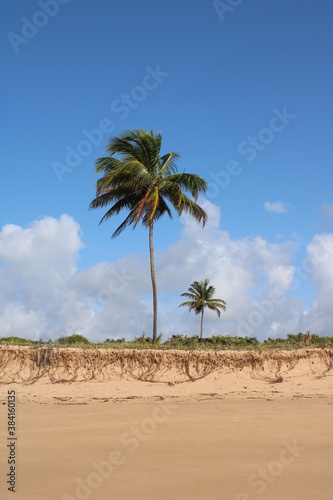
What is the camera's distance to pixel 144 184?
62.2 ft

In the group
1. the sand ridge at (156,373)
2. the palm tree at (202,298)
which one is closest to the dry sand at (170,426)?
the sand ridge at (156,373)

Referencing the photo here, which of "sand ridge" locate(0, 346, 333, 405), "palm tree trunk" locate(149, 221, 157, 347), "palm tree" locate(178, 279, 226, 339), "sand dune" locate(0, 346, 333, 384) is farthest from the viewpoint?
"palm tree" locate(178, 279, 226, 339)

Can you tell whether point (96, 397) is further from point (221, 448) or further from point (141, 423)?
point (221, 448)

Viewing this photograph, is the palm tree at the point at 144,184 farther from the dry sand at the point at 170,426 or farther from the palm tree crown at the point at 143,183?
the dry sand at the point at 170,426

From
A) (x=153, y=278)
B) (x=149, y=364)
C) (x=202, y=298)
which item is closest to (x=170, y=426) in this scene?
(x=149, y=364)

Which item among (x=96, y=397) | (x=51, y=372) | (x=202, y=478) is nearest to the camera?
(x=202, y=478)

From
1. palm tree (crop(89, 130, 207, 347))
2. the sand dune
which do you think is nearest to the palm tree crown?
palm tree (crop(89, 130, 207, 347))

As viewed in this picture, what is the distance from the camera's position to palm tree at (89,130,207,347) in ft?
61.3

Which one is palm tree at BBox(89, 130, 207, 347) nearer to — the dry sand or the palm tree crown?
the palm tree crown

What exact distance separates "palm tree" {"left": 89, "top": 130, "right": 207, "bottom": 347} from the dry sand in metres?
7.41

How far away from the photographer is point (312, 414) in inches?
259

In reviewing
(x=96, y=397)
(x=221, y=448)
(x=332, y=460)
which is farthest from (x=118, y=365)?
(x=332, y=460)

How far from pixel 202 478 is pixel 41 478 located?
1.47 m

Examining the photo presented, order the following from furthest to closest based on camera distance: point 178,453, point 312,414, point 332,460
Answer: point 312,414
point 178,453
point 332,460
